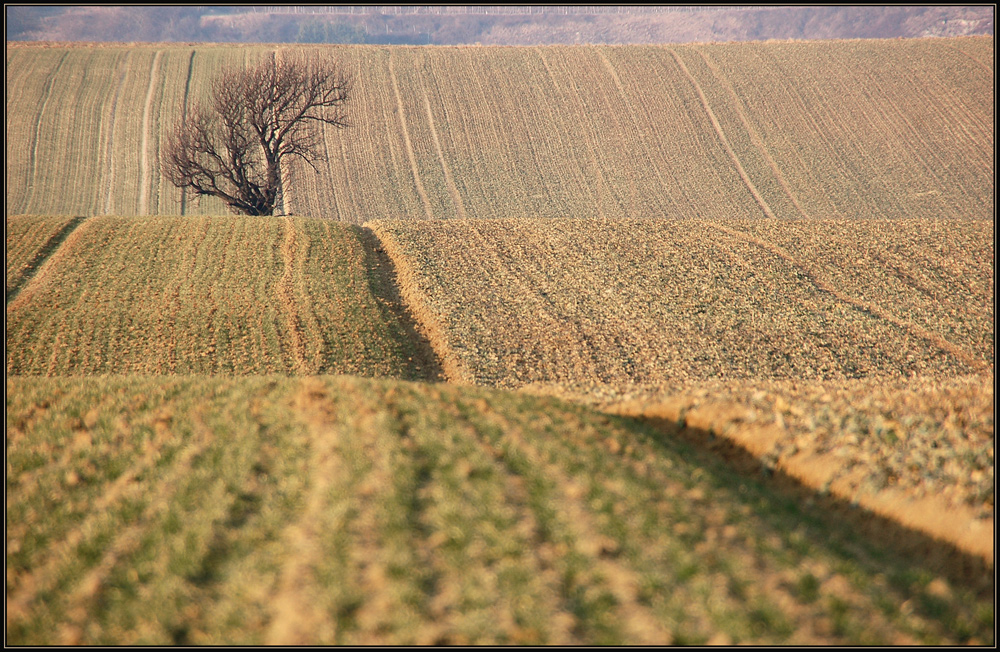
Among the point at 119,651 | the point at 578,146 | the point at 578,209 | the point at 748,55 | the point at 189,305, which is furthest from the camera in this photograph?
the point at 748,55

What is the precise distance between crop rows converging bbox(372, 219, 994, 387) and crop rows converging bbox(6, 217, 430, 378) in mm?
2891

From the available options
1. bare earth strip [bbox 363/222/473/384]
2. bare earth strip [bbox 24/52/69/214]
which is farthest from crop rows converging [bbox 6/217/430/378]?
bare earth strip [bbox 24/52/69/214]

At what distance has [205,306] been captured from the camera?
22.8 metres

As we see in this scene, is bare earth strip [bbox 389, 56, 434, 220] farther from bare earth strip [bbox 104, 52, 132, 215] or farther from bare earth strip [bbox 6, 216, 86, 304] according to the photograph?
bare earth strip [bbox 104, 52, 132, 215]

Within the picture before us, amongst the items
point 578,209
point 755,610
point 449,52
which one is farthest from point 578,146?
point 755,610

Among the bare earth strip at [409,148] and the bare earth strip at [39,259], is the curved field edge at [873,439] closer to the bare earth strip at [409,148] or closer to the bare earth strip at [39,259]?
the bare earth strip at [39,259]

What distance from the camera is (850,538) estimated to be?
8523 millimetres

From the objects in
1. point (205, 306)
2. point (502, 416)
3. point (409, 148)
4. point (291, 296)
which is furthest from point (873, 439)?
point (409, 148)

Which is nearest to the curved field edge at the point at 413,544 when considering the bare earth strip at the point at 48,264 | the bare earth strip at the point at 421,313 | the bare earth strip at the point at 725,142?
the bare earth strip at the point at 421,313

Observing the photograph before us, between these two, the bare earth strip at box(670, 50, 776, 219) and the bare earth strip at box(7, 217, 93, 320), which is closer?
the bare earth strip at box(7, 217, 93, 320)

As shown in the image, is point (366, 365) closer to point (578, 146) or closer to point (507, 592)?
point (507, 592)

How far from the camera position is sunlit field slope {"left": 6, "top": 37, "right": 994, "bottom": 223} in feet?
186

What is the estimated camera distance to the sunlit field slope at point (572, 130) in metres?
56.7

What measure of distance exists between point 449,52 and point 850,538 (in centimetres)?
8547
